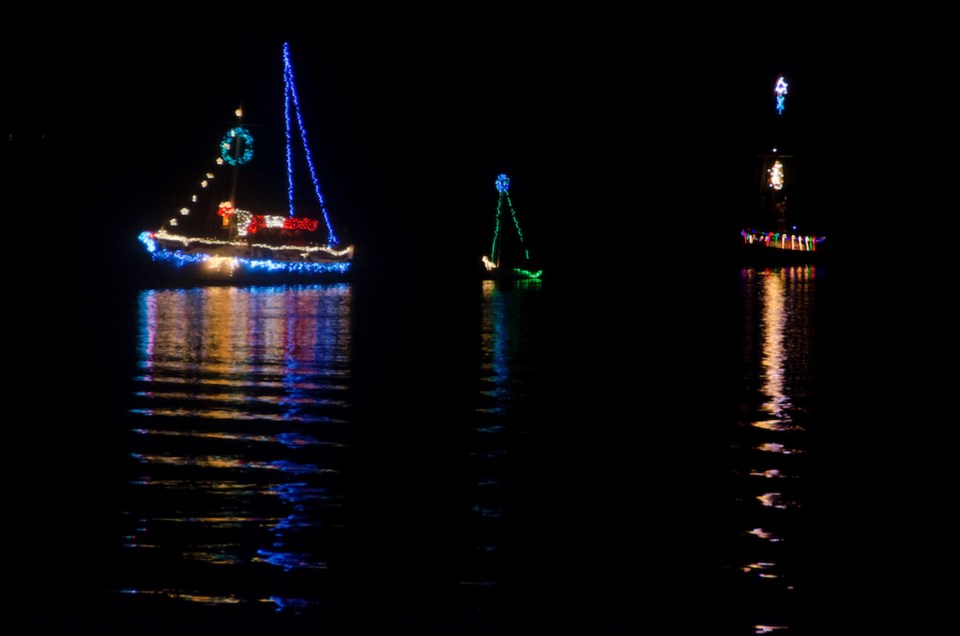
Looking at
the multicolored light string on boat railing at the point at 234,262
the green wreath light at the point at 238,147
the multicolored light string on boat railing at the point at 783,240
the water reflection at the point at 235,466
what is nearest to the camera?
the water reflection at the point at 235,466

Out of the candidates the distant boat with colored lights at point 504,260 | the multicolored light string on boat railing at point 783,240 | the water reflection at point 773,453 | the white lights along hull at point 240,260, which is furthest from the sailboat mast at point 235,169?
the multicolored light string on boat railing at point 783,240

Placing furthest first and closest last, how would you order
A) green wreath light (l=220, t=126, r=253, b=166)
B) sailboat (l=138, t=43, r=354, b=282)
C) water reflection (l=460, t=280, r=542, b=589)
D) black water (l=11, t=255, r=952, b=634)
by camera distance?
green wreath light (l=220, t=126, r=253, b=166) → sailboat (l=138, t=43, r=354, b=282) → water reflection (l=460, t=280, r=542, b=589) → black water (l=11, t=255, r=952, b=634)

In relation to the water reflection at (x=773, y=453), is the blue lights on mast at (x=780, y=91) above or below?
above

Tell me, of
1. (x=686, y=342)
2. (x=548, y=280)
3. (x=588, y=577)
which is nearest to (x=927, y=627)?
(x=588, y=577)

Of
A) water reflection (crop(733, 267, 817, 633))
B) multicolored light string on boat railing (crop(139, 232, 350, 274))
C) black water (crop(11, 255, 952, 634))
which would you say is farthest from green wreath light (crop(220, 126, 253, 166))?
black water (crop(11, 255, 952, 634))

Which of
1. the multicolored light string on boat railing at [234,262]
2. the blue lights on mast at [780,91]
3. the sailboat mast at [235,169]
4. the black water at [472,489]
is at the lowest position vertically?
the black water at [472,489]

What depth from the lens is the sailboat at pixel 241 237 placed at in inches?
1535

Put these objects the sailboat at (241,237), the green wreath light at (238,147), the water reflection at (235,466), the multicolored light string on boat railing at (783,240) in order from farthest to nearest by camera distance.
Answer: the multicolored light string on boat railing at (783,240), the green wreath light at (238,147), the sailboat at (241,237), the water reflection at (235,466)

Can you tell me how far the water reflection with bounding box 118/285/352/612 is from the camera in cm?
619

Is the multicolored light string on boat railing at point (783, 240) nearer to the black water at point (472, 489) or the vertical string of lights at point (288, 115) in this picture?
the vertical string of lights at point (288, 115)

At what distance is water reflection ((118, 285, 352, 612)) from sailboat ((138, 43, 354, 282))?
20371 mm

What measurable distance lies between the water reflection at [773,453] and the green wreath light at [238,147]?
22.6 meters

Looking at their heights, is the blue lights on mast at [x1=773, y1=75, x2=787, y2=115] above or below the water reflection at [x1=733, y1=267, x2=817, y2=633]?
above

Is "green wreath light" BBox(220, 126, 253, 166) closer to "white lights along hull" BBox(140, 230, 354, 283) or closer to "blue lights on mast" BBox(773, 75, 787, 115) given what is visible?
"white lights along hull" BBox(140, 230, 354, 283)
